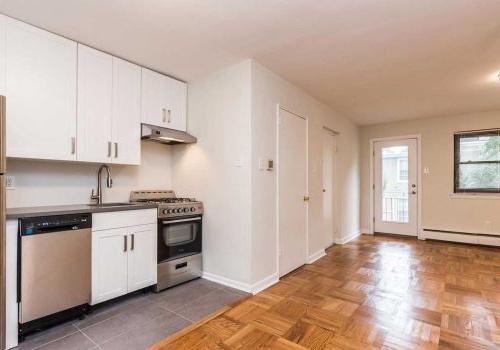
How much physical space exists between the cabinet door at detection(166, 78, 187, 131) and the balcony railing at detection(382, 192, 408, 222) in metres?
4.62

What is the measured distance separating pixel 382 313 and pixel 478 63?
2793 mm

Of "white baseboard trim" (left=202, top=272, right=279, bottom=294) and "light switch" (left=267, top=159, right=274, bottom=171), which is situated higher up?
"light switch" (left=267, top=159, right=274, bottom=171)

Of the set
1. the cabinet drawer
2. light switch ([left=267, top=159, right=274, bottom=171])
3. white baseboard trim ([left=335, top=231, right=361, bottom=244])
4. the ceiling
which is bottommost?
white baseboard trim ([left=335, top=231, right=361, bottom=244])

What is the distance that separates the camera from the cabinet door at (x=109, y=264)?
2320 mm

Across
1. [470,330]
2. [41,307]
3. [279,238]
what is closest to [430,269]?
[470,330]

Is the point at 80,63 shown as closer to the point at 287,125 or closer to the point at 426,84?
the point at 287,125

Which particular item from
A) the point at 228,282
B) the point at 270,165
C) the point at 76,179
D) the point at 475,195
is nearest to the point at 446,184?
the point at 475,195

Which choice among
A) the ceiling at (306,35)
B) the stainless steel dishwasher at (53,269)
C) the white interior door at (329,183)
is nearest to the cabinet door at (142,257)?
the stainless steel dishwasher at (53,269)

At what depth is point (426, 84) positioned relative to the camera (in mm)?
3529

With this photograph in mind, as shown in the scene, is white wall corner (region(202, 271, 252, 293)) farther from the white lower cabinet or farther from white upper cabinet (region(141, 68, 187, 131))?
white upper cabinet (region(141, 68, 187, 131))

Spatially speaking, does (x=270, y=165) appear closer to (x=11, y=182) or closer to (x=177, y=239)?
(x=177, y=239)

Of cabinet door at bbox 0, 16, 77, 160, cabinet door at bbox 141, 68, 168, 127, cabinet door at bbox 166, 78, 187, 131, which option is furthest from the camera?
cabinet door at bbox 166, 78, 187, 131

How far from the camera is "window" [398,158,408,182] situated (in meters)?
5.58

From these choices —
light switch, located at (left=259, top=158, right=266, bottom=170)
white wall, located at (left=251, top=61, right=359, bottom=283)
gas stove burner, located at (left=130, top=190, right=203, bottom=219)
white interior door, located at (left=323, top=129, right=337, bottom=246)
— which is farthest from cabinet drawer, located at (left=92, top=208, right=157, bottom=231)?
white interior door, located at (left=323, top=129, right=337, bottom=246)
